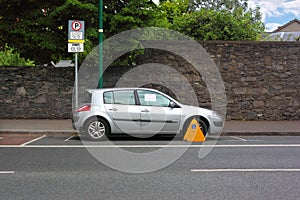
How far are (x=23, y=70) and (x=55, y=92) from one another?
1531 millimetres

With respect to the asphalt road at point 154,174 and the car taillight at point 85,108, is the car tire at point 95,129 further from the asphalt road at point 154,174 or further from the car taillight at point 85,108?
the asphalt road at point 154,174

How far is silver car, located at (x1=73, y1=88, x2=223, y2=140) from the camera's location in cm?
991

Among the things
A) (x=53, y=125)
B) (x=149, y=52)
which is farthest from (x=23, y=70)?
(x=149, y=52)

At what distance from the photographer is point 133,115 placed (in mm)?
9906

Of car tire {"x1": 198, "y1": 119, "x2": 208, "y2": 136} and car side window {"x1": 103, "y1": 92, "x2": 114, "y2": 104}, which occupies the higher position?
car side window {"x1": 103, "y1": 92, "x2": 114, "y2": 104}

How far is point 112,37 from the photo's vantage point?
43.3ft

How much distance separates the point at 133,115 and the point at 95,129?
1.12m

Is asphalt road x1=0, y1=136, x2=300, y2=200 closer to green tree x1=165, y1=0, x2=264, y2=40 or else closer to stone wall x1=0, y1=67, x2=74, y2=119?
stone wall x1=0, y1=67, x2=74, y2=119

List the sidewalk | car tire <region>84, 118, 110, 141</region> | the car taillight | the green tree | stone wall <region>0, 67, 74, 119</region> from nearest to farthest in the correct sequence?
car tire <region>84, 118, 110, 141</region>
the car taillight
the sidewalk
stone wall <region>0, 67, 74, 119</region>
the green tree

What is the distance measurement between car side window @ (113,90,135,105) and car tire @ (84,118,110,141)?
768mm

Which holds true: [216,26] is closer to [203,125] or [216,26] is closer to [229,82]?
[229,82]

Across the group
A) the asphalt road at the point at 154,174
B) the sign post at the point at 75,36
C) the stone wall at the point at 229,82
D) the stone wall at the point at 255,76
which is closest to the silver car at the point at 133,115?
the asphalt road at the point at 154,174

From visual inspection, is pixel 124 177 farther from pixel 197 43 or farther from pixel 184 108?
pixel 197 43

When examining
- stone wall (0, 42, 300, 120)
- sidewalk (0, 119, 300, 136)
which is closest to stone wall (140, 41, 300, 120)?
stone wall (0, 42, 300, 120)
